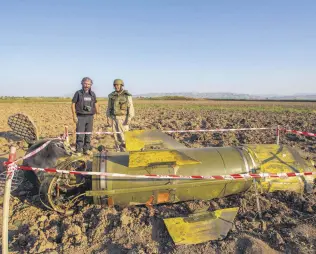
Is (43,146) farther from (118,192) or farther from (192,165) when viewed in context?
(192,165)

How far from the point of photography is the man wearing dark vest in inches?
241

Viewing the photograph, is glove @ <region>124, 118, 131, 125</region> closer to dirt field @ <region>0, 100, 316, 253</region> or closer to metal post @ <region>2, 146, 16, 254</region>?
dirt field @ <region>0, 100, 316, 253</region>

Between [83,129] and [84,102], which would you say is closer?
[84,102]

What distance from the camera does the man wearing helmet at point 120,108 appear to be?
600 cm

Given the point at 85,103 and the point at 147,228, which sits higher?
the point at 85,103

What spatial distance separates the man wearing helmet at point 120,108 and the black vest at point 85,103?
0.44 m

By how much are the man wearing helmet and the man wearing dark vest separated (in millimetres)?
454

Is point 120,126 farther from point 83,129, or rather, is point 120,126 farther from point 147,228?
point 147,228

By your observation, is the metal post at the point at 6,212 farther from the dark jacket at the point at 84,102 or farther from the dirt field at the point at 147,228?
the dark jacket at the point at 84,102

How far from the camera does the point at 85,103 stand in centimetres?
618

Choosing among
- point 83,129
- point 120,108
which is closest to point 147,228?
point 120,108

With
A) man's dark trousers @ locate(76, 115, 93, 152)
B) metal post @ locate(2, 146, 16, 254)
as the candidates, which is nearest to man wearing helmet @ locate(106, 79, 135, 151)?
man's dark trousers @ locate(76, 115, 93, 152)

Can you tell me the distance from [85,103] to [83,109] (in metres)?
0.15

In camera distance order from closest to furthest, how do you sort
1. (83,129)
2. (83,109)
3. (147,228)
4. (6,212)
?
1. (6,212)
2. (147,228)
3. (83,109)
4. (83,129)
